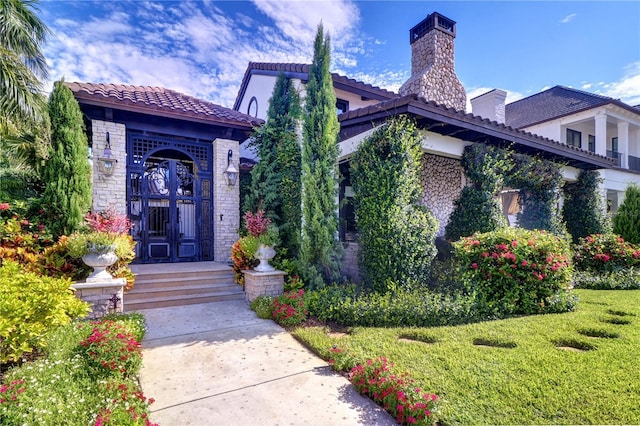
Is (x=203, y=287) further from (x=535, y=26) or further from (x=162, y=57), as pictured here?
(x=535, y=26)

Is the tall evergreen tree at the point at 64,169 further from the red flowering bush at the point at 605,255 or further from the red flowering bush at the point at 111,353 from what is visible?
the red flowering bush at the point at 605,255

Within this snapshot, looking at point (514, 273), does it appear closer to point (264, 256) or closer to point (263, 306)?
point (263, 306)

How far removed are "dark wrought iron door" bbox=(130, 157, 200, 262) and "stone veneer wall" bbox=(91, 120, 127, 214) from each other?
51 cm

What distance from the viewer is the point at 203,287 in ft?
23.6

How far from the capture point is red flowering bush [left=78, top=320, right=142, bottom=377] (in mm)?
3354

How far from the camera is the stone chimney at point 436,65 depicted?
1057cm

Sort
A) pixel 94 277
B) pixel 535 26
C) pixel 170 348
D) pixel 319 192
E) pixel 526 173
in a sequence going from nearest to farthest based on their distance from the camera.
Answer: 1. pixel 170 348
2. pixel 94 277
3. pixel 319 192
4. pixel 535 26
5. pixel 526 173

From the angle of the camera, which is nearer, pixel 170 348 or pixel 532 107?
pixel 170 348

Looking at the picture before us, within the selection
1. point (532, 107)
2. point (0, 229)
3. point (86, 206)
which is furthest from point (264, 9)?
point (532, 107)

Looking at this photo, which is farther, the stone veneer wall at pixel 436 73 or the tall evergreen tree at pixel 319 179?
the stone veneer wall at pixel 436 73

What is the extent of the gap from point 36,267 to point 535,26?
43.1ft

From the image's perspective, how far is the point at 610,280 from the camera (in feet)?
28.0

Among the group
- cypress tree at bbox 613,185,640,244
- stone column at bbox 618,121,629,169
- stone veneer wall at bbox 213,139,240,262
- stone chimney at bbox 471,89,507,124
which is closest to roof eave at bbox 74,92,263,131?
stone veneer wall at bbox 213,139,240,262

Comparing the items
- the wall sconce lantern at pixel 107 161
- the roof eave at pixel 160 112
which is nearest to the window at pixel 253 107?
the roof eave at pixel 160 112
